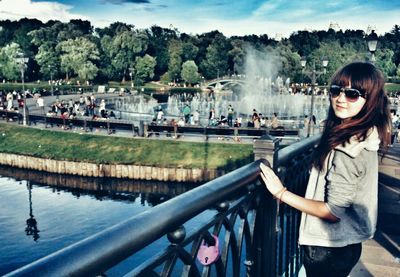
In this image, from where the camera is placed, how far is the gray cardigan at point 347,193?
2.41 m

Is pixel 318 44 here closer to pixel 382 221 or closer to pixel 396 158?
pixel 396 158

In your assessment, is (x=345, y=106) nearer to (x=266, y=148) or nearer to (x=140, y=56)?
(x=266, y=148)

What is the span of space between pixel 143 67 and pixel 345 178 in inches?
3552

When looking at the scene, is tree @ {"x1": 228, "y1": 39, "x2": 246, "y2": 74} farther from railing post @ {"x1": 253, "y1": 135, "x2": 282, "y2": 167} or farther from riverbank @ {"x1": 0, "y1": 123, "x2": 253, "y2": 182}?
railing post @ {"x1": 253, "y1": 135, "x2": 282, "y2": 167}

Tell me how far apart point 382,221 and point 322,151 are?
4895 millimetres

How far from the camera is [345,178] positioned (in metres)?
2.39

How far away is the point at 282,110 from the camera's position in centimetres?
4953

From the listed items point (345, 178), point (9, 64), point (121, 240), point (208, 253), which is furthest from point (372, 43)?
point (9, 64)

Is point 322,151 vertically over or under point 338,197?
over

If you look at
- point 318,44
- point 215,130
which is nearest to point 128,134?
point 215,130

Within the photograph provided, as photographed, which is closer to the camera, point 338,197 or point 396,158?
point 338,197

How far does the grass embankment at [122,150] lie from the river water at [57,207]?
5.61 feet

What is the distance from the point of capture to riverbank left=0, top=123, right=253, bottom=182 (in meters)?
27.0

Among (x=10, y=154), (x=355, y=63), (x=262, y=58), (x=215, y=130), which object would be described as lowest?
(x=10, y=154)
